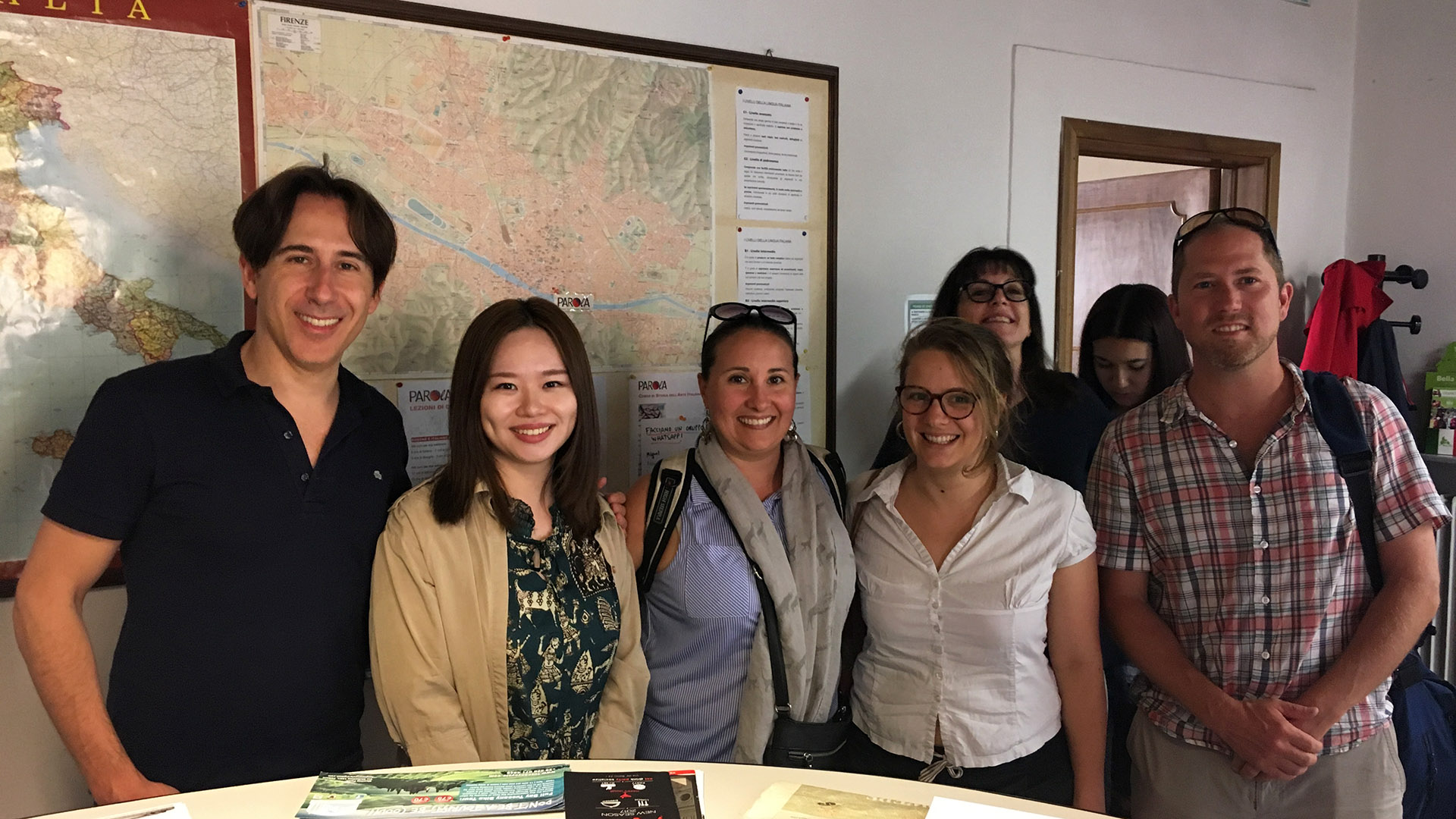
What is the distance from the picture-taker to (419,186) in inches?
87.7

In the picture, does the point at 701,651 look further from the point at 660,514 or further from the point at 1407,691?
the point at 1407,691

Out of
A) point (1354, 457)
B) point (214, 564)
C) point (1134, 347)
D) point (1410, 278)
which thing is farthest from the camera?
point (1410, 278)

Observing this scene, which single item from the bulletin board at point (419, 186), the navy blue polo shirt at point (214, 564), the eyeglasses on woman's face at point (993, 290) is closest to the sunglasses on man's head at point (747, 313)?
the bulletin board at point (419, 186)

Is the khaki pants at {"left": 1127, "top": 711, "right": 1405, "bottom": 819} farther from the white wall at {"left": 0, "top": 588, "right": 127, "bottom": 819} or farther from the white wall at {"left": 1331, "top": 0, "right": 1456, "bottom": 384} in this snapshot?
the white wall at {"left": 1331, "top": 0, "right": 1456, "bottom": 384}

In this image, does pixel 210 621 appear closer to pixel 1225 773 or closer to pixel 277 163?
pixel 277 163

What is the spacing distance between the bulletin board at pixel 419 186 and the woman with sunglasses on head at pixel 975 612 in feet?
2.77

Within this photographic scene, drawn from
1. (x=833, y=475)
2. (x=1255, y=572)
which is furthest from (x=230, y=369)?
(x=1255, y=572)

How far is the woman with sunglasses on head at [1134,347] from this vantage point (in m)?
2.71

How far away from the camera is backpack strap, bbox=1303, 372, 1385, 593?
1872mm

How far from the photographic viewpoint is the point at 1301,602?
1886 mm

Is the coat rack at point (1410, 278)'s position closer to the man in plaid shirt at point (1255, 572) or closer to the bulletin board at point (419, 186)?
the man in plaid shirt at point (1255, 572)

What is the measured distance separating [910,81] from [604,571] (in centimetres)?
188

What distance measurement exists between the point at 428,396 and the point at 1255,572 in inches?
74.3

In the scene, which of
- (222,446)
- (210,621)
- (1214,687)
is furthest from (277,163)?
(1214,687)
